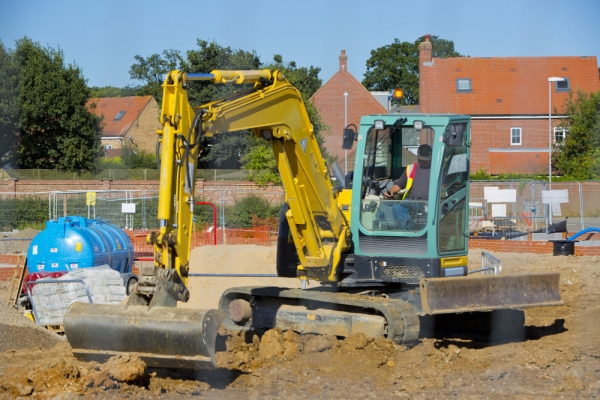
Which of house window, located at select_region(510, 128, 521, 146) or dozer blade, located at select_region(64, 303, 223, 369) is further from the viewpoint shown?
house window, located at select_region(510, 128, 521, 146)

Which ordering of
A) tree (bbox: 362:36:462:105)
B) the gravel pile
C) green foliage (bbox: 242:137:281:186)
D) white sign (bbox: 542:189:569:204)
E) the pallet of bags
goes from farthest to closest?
tree (bbox: 362:36:462:105) → green foliage (bbox: 242:137:281:186) → white sign (bbox: 542:189:569:204) → the pallet of bags → the gravel pile

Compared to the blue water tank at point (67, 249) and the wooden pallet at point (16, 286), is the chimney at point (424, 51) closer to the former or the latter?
the blue water tank at point (67, 249)

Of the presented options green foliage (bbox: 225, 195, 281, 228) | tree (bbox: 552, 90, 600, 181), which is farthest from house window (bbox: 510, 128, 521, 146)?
green foliage (bbox: 225, 195, 281, 228)

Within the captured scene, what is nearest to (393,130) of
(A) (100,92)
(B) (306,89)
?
(B) (306,89)

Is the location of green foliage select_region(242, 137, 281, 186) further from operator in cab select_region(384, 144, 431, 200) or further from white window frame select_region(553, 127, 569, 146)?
operator in cab select_region(384, 144, 431, 200)

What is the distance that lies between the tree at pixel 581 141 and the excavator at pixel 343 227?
28817 millimetres

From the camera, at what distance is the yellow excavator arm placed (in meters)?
6.79

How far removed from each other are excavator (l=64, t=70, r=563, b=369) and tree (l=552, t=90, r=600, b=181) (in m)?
28.8

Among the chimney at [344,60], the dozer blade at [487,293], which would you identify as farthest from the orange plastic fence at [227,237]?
the dozer blade at [487,293]

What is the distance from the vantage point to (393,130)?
8469 mm

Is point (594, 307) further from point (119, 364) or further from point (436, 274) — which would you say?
point (119, 364)

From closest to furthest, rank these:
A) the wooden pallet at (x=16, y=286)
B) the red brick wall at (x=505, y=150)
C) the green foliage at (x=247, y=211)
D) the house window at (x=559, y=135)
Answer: the wooden pallet at (x=16, y=286)
the green foliage at (x=247, y=211)
the red brick wall at (x=505, y=150)
the house window at (x=559, y=135)

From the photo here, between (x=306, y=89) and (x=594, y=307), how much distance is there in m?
26.2

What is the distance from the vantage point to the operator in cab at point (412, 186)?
26.9 ft
